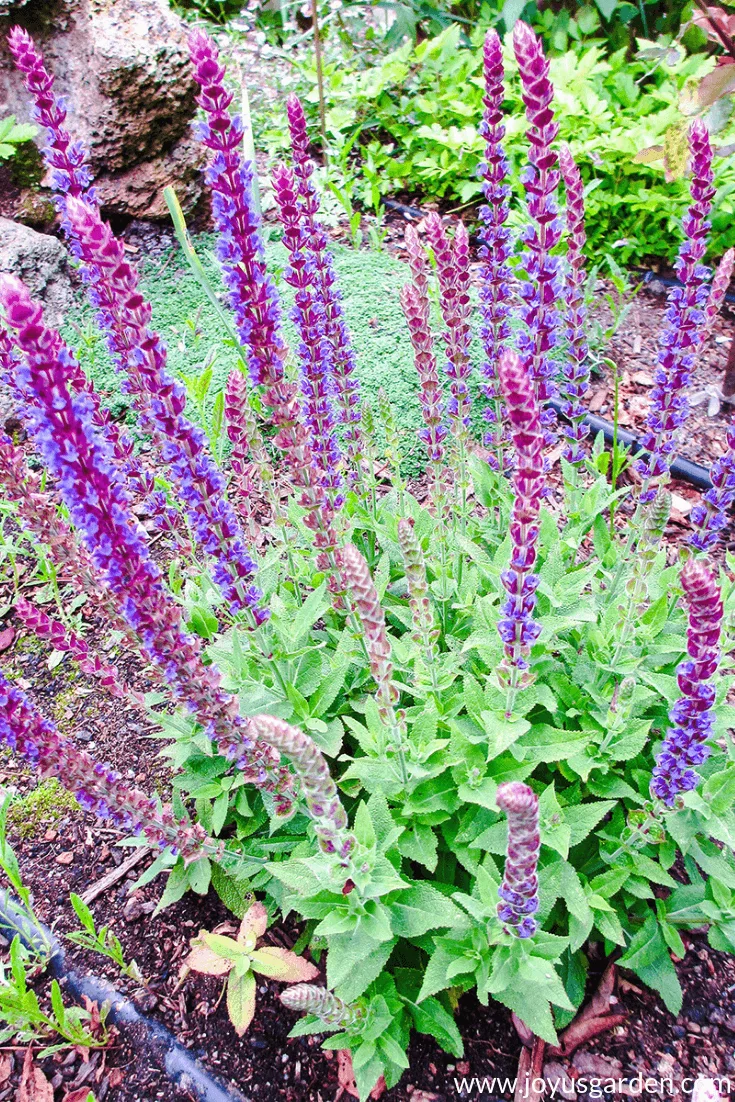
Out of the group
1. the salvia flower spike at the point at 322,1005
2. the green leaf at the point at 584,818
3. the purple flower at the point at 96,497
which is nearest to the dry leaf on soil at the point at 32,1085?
the salvia flower spike at the point at 322,1005

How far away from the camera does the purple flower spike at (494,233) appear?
2.66 m

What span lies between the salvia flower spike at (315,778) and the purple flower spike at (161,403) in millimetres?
724

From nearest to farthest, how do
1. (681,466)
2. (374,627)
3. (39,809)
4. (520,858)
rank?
(520,858)
(374,627)
(39,809)
(681,466)

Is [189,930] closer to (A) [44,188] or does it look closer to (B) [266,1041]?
(B) [266,1041]

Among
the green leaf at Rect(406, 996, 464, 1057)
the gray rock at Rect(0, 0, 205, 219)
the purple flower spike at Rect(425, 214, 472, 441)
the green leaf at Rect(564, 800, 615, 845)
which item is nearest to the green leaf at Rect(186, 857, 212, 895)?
the green leaf at Rect(406, 996, 464, 1057)

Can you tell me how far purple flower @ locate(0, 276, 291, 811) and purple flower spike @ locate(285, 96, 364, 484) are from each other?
110cm

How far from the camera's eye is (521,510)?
1880 mm

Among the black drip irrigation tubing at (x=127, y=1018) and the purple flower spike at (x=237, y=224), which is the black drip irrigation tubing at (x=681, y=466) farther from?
the black drip irrigation tubing at (x=127, y=1018)

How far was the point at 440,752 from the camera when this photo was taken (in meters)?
2.72

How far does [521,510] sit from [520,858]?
0.80m

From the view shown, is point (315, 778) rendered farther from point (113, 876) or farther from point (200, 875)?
point (113, 876)

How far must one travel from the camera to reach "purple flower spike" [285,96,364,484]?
2.66 metres

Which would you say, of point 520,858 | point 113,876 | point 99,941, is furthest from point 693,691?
point 113,876

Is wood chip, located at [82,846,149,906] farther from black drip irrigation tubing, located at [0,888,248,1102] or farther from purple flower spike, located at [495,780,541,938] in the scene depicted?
purple flower spike, located at [495,780,541,938]
